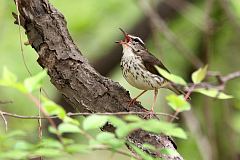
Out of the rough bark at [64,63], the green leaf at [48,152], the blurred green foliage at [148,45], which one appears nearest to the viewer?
the green leaf at [48,152]

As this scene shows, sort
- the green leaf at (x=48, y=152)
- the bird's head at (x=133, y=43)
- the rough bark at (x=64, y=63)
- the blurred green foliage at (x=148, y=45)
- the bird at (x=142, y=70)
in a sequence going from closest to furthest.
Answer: the green leaf at (x=48, y=152) < the rough bark at (x=64, y=63) < the bird at (x=142, y=70) < the bird's head at (x=133, y=43) < the blurred green foliage at (x=148, y=45)

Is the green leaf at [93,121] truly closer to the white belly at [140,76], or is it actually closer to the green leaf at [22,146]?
the green leaf at [22,146]

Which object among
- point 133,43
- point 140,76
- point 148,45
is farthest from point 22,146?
point 148,45

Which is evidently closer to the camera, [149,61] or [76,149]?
[76,149]

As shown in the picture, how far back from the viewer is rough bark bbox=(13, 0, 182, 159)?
3.30m

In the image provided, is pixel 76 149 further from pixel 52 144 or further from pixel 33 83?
pixel 33 83

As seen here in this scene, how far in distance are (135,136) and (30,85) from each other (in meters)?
1.23

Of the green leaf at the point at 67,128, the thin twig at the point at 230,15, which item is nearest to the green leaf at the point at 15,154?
the green leaf at the point at 67,128

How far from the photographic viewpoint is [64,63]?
131 inches

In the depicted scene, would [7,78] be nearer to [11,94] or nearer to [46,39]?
[46,39]

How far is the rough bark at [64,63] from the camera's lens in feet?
10.8

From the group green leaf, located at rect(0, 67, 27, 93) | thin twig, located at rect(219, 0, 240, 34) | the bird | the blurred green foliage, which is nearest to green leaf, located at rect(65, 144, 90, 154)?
green leaf, located at rect(0, 67, 27, 93)

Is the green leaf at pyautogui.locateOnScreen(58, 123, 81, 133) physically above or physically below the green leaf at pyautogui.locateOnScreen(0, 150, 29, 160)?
above

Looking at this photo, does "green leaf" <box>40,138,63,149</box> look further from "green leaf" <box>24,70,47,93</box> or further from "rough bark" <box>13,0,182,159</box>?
"rough bark" <box>13,0,182,159</box>
